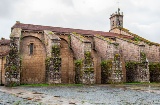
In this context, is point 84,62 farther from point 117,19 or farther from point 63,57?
point 117,19

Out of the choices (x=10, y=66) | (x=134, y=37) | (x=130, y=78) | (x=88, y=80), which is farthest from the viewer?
(x=134, y=37)

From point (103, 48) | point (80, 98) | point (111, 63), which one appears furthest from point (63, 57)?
point (80, 98)

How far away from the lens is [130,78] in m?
30.6

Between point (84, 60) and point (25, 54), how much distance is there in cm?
760

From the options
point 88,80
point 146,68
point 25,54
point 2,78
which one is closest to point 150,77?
point 146,68

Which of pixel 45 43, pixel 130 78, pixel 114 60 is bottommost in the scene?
pixel 130 78

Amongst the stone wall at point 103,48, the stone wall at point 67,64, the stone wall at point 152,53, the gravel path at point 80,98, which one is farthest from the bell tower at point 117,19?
the gravel path at point 80,98

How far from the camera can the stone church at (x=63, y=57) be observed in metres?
25.4

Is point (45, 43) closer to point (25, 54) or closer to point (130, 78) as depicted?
point (25, 54)

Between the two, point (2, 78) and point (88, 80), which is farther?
point (2, 78)

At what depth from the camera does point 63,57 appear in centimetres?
3053

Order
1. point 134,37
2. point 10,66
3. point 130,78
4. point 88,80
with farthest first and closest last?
1. point 134,37
2. point 130,78
3. point 88,80
4. point 10,66

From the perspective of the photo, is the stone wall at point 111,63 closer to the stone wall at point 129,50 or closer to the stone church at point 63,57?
the stone church at point 63,57

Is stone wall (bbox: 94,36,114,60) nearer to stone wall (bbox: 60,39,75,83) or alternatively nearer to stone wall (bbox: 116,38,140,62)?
stone wall (bbox: 116,38,140,62)
